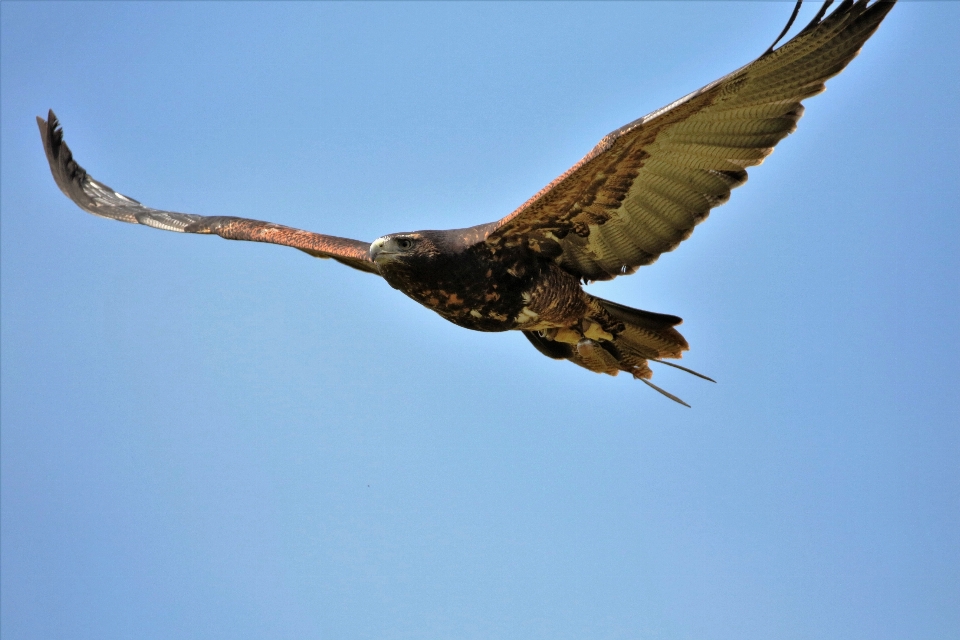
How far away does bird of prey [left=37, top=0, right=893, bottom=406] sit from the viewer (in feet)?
20.4

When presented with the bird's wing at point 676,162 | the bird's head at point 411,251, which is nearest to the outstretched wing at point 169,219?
the bird's head at point 411,251

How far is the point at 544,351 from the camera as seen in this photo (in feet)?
28.0

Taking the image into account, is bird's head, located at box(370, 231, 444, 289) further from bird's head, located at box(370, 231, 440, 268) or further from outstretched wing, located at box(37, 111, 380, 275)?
outstretched wing, located at box(37, 111, 380, 275)

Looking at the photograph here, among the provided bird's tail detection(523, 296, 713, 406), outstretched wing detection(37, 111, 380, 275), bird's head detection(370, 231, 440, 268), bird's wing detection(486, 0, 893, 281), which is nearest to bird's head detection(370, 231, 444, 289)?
bird's head detection(370, 231, 440, 268)

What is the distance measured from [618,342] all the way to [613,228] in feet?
3.70

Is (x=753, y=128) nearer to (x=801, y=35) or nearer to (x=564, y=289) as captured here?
(x=801, y=35)

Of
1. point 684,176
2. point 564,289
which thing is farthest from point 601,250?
point 684,176

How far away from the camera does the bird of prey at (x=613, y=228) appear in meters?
6.21

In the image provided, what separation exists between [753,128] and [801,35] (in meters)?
0.80

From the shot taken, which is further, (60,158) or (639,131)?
(60,158)

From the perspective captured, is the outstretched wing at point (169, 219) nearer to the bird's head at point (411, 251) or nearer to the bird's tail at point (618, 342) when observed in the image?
the bird's head at point (411, 251)

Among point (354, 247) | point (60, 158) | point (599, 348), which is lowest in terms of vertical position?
point (599, 348)

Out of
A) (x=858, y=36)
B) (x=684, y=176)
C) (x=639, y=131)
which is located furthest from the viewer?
(x=684, y=176)

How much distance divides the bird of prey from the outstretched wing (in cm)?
3
